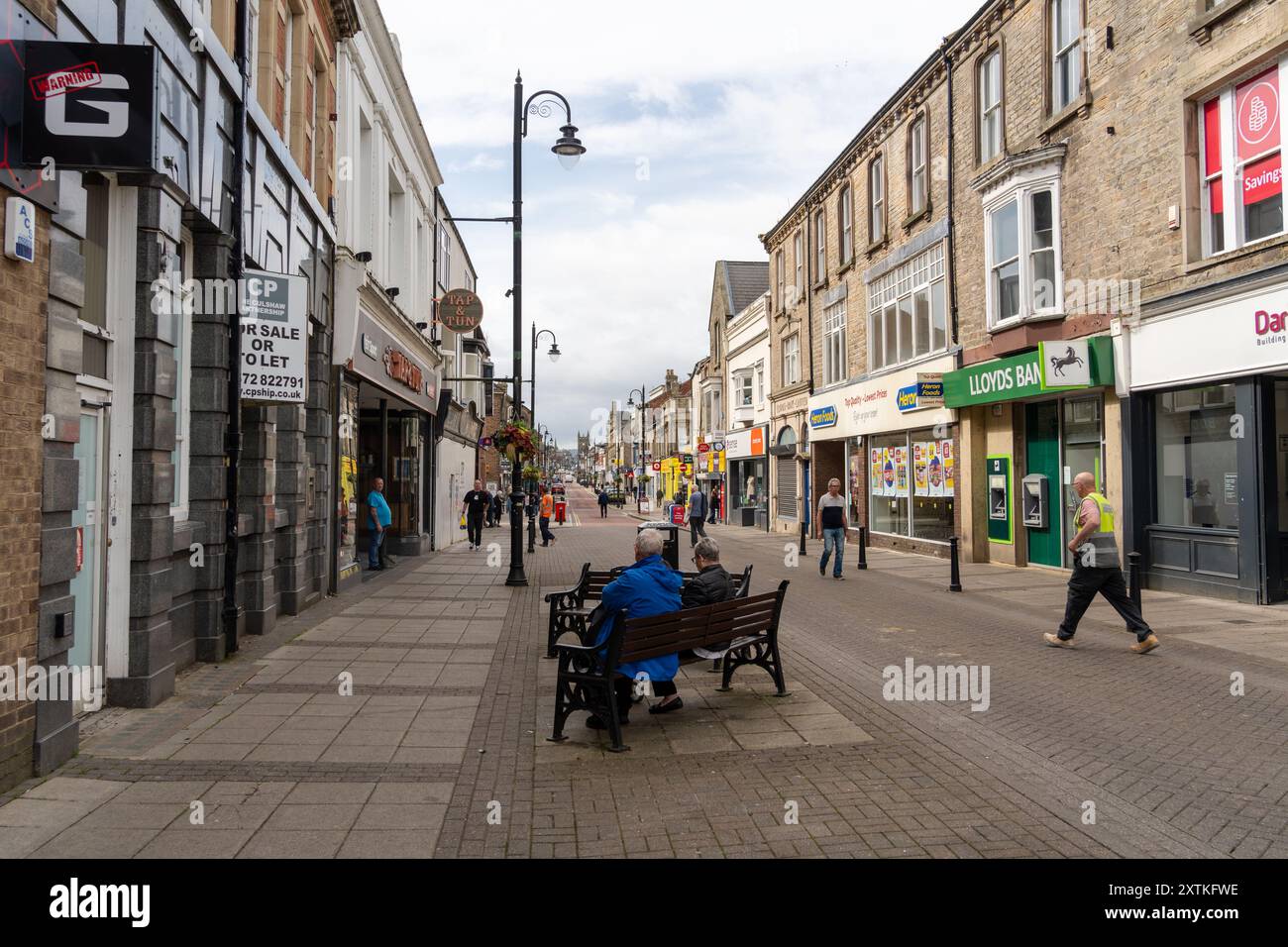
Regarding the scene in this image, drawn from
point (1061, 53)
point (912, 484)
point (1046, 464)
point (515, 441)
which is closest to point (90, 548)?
point (515, 441)

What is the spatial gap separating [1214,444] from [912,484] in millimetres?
9509

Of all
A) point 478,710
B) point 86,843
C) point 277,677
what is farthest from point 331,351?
point 86,843

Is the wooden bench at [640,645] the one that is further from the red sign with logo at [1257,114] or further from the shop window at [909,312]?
the shop window at [909,312]

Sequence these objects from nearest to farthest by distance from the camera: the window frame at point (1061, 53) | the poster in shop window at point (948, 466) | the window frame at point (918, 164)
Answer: the window frame at point (1061, 53) < the poster in shop window at point (948, 466) < the window frame at point (918, 164)

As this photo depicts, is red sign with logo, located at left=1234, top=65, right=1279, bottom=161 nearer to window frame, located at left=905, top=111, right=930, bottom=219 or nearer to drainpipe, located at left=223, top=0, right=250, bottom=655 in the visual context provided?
window frame, located at left=905, top=111, right=930, bottom=219

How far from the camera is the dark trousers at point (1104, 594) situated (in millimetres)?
8695

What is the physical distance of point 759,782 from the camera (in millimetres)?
5055

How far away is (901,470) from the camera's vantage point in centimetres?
2267

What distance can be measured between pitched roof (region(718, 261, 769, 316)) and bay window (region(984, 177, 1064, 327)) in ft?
83.6

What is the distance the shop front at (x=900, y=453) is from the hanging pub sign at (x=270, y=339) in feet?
40.2

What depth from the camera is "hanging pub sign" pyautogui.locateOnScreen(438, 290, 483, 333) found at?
19.1 meters

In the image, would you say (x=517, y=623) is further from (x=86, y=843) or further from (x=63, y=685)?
(x=86, y=843)

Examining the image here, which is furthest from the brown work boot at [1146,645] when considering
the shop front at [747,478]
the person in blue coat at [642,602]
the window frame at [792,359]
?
the shop front at [747,478]

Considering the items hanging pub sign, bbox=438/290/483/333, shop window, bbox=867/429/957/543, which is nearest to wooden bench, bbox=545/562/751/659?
hanging pub sign, bbox=438/290/483/333
